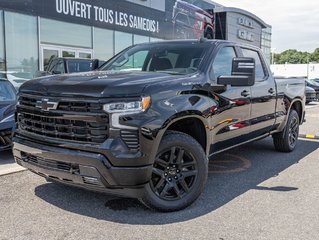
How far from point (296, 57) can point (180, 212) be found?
439 ft

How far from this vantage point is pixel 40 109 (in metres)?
3.92

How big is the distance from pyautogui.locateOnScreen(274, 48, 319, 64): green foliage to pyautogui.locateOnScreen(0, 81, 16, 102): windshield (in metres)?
124

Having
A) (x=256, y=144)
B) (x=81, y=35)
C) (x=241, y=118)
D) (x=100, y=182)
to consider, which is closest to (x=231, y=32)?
(x=81, y=35)

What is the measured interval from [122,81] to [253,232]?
→ 1.88m

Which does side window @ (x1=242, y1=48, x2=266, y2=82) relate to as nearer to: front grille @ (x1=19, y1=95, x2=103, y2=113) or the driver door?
the driver door

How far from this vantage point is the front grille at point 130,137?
3564mm

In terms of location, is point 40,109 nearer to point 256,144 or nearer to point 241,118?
point 241,118

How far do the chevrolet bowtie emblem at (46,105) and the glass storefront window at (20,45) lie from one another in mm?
11370

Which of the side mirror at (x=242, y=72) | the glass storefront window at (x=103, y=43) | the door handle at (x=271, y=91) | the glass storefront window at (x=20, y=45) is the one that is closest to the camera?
the side mirror at (x=242, y=72)

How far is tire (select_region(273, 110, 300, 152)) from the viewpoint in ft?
22.9

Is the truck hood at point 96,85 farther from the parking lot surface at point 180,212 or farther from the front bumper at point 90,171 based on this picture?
the parking lot surface at point 180,212

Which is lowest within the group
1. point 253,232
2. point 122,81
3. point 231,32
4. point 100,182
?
point 253,232

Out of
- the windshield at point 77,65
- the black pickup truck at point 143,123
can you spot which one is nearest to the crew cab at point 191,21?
the windshield at point 77,65

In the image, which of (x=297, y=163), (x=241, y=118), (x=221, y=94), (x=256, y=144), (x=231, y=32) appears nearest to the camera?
(x=221, y=94)
